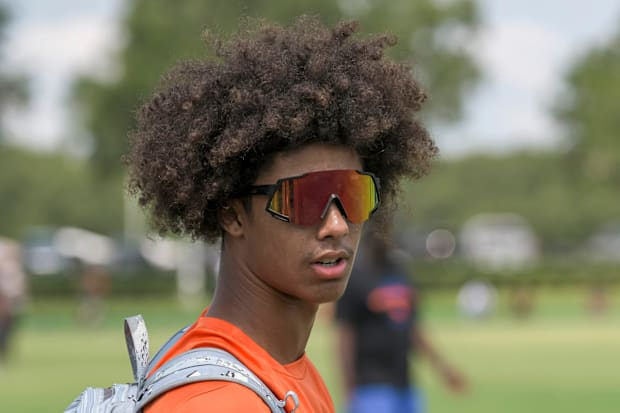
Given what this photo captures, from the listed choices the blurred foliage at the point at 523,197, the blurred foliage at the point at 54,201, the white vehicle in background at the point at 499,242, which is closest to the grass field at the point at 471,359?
the white vehicle in background at the point at 499,242

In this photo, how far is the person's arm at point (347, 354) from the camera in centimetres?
945

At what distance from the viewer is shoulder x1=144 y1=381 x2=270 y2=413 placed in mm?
2686

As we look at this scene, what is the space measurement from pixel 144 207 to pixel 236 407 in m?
1.34

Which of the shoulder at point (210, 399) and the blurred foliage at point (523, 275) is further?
the blurred foliage at point (523, 275)

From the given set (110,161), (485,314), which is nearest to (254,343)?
(485,314)

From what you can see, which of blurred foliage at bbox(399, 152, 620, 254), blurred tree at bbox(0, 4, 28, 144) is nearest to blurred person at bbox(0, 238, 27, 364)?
blurred tree at bbox(0, 4, 28, 144)

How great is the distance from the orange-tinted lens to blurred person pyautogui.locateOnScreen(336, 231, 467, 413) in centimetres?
595

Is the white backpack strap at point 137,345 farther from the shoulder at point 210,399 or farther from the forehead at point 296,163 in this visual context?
the forehead at point 296,163

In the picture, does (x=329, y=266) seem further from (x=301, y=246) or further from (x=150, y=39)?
(x=150, y=39)

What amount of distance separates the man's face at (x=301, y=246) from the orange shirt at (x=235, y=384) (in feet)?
0.66

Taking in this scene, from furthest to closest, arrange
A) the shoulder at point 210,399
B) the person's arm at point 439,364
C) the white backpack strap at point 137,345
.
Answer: the person's arm at point 439,364, the white backpack strap at point 137,345, the shoulder at point 210,399

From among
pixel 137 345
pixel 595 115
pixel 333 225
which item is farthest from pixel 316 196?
pixel 595 115

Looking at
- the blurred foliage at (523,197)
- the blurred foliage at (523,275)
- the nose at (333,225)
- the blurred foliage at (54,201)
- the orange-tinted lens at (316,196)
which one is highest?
the blurred foliage at (523,197)

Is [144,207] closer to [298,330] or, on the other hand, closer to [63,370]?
[298,330]
